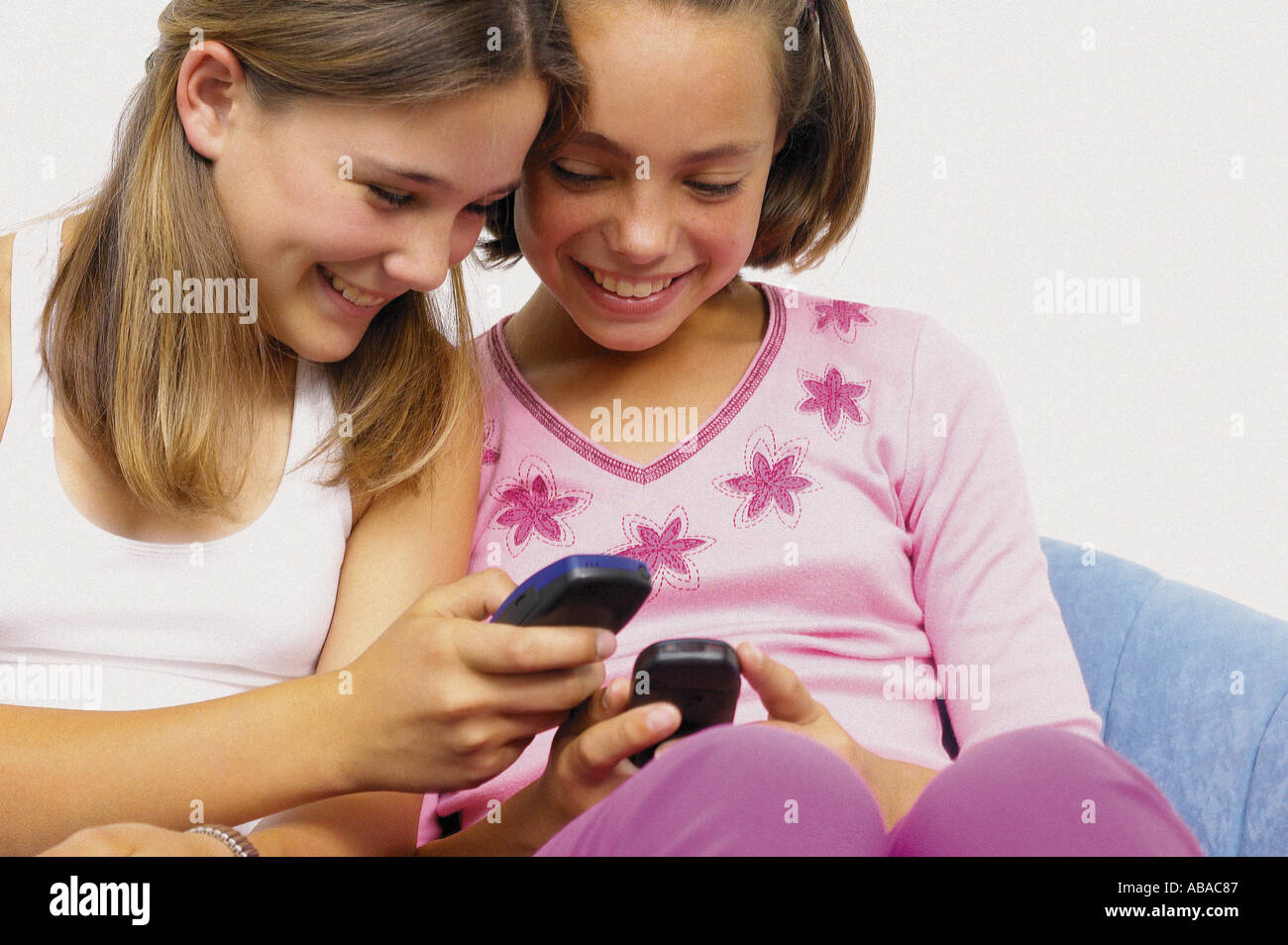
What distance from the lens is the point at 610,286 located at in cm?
123

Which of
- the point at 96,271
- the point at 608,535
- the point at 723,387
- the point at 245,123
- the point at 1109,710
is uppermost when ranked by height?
the point at 245,123

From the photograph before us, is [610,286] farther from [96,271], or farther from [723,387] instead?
[96,271]

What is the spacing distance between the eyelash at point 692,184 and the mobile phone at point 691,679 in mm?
474

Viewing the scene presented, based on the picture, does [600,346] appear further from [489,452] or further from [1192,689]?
[1192,689]

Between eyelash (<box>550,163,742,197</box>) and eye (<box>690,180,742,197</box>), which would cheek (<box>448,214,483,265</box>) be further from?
eye (<box>690,180,742,197</box>)

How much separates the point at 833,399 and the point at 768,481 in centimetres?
12

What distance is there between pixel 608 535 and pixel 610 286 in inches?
9.9

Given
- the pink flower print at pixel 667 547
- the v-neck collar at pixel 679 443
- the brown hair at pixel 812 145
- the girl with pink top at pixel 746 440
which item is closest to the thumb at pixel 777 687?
the girl with pink top at pixel 746 440

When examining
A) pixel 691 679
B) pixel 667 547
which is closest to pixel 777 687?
pixel 691 679

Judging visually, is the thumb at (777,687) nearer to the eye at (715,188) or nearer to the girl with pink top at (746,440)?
the girl with pink top at (746,440)

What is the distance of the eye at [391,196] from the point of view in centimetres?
105

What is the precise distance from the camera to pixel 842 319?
4.64ft
